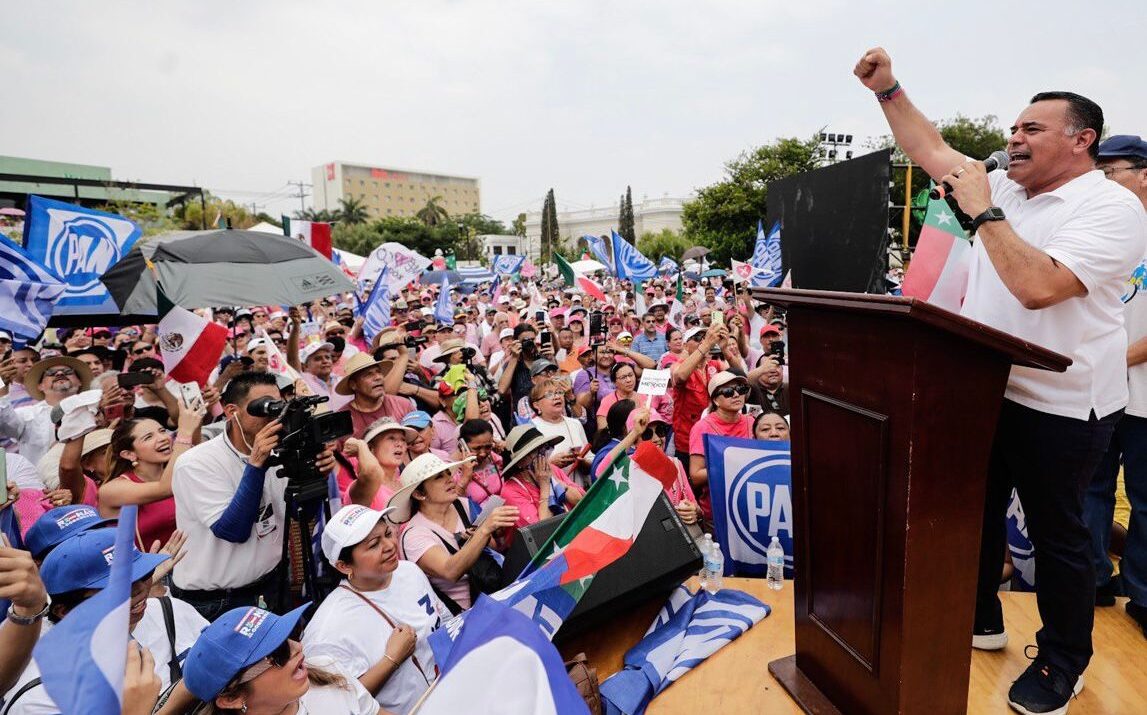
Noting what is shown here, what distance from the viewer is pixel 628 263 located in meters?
13.5

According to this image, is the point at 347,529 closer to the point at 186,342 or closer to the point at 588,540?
the point at 588,540

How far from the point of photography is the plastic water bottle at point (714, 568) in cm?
315

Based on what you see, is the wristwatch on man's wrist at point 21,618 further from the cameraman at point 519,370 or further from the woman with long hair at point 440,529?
the cameraman at point 519,370

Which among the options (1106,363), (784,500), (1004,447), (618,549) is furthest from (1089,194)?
(784,500)

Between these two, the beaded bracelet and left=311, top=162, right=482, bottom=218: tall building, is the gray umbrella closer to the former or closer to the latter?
the beaded bracelet

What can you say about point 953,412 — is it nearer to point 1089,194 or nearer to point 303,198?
point 1089,194

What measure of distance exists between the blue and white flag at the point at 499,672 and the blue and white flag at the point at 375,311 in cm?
795

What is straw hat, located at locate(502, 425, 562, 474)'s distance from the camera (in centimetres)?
411

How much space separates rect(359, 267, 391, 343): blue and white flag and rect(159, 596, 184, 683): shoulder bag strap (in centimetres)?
657

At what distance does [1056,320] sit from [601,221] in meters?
104

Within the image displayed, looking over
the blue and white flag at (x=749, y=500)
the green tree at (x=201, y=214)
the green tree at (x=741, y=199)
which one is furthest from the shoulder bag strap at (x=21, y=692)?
the green tree at (x=201, y=214)

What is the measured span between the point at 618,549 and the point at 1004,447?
4.02ft

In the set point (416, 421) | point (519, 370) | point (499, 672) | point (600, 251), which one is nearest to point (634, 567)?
point (499, 672)

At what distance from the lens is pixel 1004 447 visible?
1.87m
